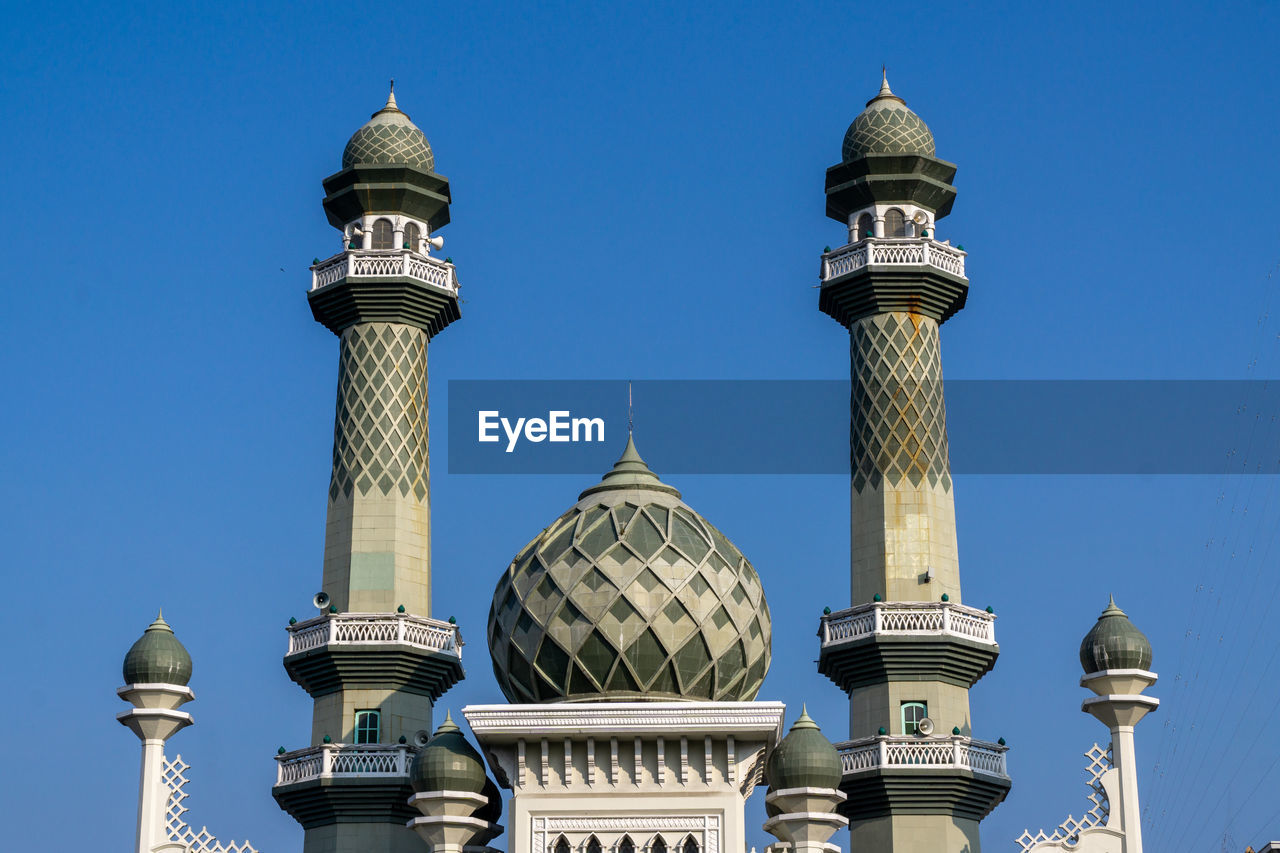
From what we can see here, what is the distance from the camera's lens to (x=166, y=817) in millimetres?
40719

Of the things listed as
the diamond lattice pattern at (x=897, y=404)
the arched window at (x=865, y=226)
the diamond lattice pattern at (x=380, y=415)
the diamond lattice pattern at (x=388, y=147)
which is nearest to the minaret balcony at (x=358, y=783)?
the diamond lattice pattern at (x=380, y=415)

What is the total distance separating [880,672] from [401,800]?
9531mm

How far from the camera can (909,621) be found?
4425 cm

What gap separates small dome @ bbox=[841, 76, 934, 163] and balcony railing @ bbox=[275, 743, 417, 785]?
1570 cm

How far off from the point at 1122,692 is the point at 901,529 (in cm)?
659

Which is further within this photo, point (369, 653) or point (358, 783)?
point (369, 653)

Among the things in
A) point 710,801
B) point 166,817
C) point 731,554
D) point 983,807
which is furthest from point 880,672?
point 166,817

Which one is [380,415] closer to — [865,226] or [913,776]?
[865,226]

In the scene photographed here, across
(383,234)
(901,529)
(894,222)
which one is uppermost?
(383,234)

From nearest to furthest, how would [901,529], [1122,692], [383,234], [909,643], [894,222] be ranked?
1. [1122,692]
2. [909,643]
3. [901,529]
4. [894,222]
5. [383,234]

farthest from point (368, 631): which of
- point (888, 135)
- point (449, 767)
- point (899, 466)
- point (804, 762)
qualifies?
point (888, 135)

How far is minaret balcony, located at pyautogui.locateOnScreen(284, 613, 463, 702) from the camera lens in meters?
44.8

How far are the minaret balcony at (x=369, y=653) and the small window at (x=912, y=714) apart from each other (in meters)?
9.00

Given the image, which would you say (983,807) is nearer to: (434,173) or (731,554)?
(731,554)
